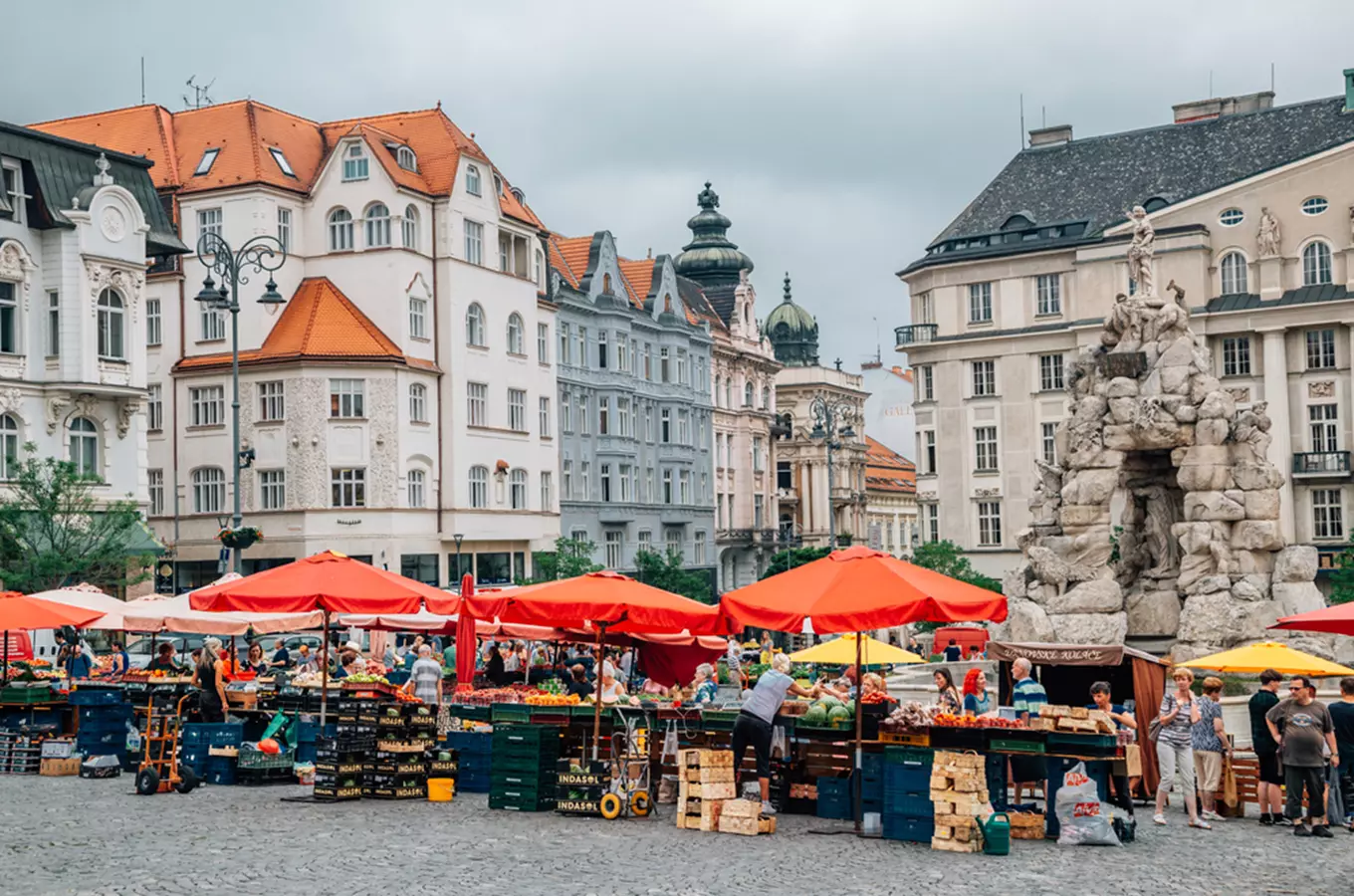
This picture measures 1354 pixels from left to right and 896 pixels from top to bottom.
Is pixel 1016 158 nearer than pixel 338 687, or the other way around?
pixel 338 687

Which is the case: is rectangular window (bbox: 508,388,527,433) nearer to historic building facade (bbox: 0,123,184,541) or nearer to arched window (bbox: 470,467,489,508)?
arched window (bbox: 470,467,489,508)

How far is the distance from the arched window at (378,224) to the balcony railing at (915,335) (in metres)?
24.8

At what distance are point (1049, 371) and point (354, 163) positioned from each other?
2880 cm

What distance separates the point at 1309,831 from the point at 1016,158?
206 feet

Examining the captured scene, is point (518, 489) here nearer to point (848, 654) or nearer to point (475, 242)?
point (475, 242)

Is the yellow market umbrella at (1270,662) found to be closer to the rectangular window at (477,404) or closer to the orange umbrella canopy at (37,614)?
the orange umbrella canopy at (37,614)

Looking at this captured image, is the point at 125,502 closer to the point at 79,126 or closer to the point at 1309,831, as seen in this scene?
the point at 79,126

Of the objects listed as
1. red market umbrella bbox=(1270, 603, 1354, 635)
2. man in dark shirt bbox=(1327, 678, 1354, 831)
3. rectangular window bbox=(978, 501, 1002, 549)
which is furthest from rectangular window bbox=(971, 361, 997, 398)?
red market umbrella bbox=(1270, 603, 1354, 635)

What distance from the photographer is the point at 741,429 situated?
87.8m

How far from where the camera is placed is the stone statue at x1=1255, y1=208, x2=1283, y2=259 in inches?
2569

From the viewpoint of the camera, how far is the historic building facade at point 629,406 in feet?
228

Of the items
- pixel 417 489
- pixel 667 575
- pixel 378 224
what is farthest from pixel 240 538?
pixel 667 575

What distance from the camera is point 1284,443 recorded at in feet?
213

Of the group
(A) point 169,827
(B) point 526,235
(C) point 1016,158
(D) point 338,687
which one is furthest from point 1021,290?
(A) point 169,827
